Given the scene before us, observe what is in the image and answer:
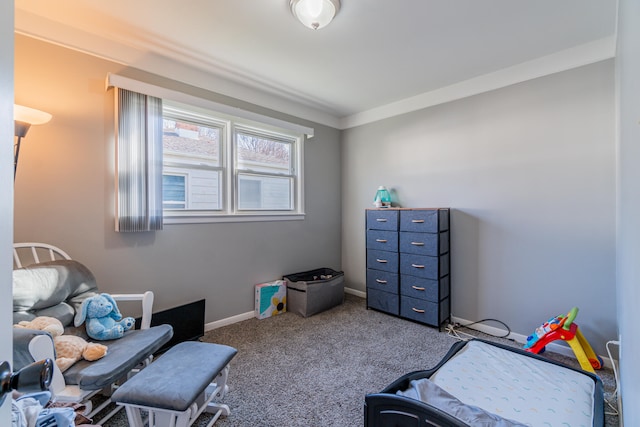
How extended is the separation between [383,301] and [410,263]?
0.57 m

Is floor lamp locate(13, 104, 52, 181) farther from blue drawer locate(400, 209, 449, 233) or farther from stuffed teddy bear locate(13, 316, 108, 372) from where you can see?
blue drawer locate(400, 209, 449, 233)

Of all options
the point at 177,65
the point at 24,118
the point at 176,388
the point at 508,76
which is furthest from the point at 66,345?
the point at 508,76

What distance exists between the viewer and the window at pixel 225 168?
102 inches

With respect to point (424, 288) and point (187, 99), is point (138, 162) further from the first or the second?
point (424, 288)

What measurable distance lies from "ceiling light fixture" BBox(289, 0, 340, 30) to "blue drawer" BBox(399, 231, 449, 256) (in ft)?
6.78

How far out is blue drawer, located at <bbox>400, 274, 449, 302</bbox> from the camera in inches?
110

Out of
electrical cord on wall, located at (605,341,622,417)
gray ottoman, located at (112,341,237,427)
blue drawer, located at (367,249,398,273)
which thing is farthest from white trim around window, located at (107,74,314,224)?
electrical cord on wall, located at (605,341,622,417)

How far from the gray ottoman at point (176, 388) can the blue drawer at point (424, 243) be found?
2030 mm

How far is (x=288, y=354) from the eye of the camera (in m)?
2.30

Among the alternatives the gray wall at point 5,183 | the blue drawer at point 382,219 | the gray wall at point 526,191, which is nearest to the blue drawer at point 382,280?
the blue drawer at point 382,219

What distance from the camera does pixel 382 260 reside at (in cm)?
320

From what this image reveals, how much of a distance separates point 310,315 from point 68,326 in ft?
6.70

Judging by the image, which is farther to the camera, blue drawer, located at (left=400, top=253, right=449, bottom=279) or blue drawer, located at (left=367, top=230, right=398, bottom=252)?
blue drawer, located at (left=367, top=230, right=398, bottom=252)

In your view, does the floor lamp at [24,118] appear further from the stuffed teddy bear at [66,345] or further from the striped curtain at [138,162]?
the stuffed teddy bear at [66,345]
